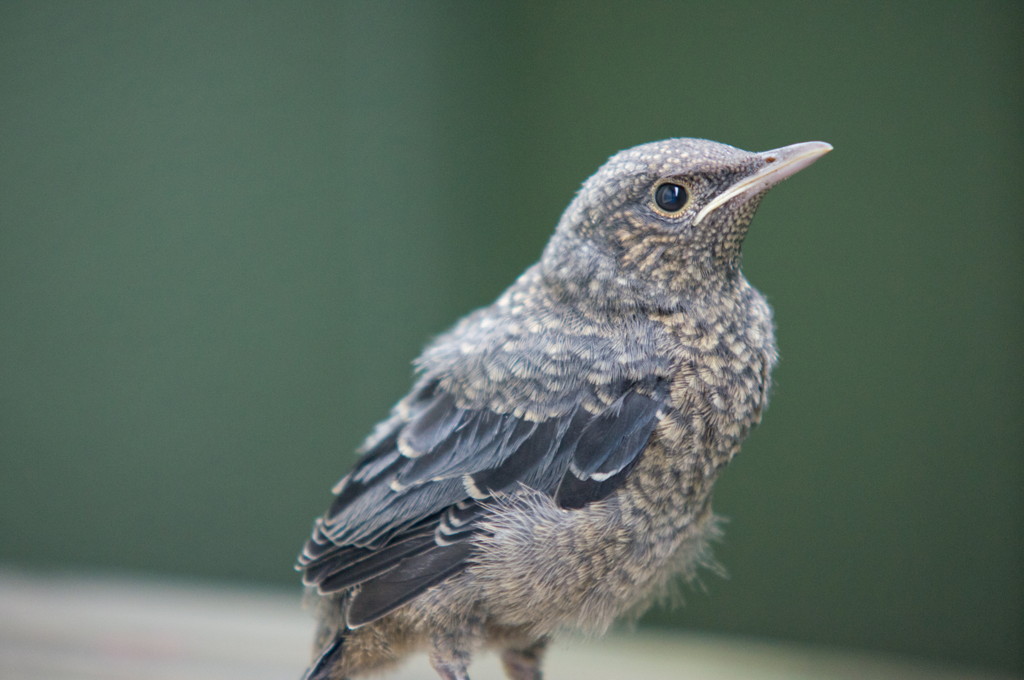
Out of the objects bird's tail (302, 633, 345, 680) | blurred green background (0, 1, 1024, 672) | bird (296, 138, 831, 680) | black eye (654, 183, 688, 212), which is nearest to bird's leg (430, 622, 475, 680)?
bird (296, 138, 831, 680)

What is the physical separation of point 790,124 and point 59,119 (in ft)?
9.35

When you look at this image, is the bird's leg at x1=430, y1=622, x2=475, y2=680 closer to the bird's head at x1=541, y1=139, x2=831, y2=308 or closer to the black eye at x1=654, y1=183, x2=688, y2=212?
the bird's head at x1=541, y1=139, x2=831, y2=308

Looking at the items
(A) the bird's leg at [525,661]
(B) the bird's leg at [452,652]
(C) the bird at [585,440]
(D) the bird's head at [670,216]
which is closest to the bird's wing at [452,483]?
(C) the bird at [585,440]

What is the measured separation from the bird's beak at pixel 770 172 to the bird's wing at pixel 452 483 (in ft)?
1.32

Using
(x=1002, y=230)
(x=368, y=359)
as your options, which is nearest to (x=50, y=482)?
(x=368, y=359)

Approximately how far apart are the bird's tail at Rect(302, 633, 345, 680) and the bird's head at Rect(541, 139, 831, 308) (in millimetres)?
978

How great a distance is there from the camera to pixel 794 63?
9.79 ft

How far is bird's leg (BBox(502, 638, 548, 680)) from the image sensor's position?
2.31 m

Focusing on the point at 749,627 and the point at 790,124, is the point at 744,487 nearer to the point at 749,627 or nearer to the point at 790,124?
the point at 749,627

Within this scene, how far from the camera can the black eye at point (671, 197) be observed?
191 centimetres

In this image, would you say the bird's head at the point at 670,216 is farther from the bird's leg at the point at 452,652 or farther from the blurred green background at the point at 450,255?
the blurred green background at the point at 450,255

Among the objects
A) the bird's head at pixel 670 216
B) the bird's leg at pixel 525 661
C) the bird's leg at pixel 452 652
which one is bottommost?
the bird's leg at pixel 525 661

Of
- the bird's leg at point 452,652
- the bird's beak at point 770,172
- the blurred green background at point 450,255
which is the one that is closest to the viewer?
the bird's beak at point 770,172

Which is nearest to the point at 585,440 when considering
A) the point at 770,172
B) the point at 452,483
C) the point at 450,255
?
the point at 452,483
